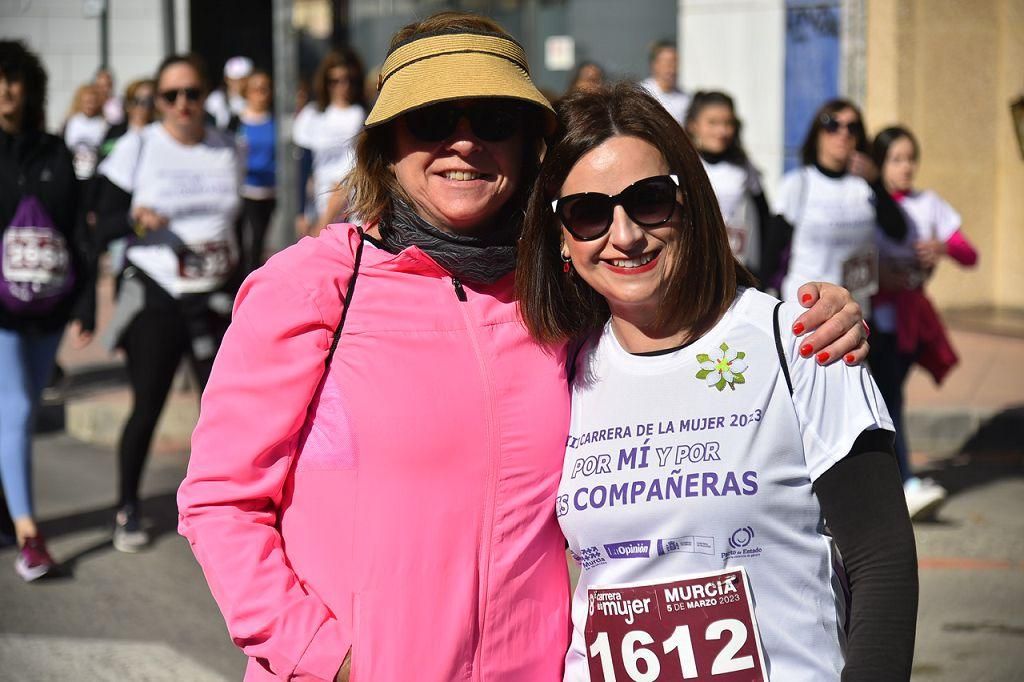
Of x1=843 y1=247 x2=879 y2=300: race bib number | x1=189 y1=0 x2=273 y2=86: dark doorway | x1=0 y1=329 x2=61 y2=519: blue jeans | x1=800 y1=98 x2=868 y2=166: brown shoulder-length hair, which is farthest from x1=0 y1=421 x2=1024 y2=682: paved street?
x1=189 y1=0 x2=273 y2=86: dark doorway

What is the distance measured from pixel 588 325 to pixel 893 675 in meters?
0.88

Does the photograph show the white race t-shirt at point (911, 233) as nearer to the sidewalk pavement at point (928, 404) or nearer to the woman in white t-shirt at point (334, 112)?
the sidewalk pavement at point (928, 404)

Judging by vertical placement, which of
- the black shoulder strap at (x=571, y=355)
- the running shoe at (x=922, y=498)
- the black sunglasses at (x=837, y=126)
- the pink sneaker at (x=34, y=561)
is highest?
the black sunglasses at (x=837, y=126)

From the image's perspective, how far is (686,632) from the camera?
7.47 ft

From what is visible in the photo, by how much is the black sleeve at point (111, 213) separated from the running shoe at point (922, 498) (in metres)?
3.96

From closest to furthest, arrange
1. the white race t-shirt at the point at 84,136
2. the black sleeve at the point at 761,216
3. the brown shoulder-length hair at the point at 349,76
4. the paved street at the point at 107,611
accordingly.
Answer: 1. the paved street at the point at 107,611
2. the black sleeve at the point at 761,216
3. the brown shoulder-length hair at the point at 349,76
4. the white race t-shirt at the point at 84,136

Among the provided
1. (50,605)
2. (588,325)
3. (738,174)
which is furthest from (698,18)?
(588,325)

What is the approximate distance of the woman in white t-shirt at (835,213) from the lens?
687 centimetres

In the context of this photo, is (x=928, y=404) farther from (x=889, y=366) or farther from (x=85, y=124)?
(x=85, y=124)


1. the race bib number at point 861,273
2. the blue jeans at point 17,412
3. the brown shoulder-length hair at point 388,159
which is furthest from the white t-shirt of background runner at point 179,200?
the brown shoulder-length hair at point 388,159

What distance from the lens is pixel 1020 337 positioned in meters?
11.5

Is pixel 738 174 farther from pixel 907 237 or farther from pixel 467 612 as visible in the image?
pixel 467 612

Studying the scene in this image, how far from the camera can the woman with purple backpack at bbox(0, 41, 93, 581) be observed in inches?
244

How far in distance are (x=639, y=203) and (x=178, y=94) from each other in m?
4.85
